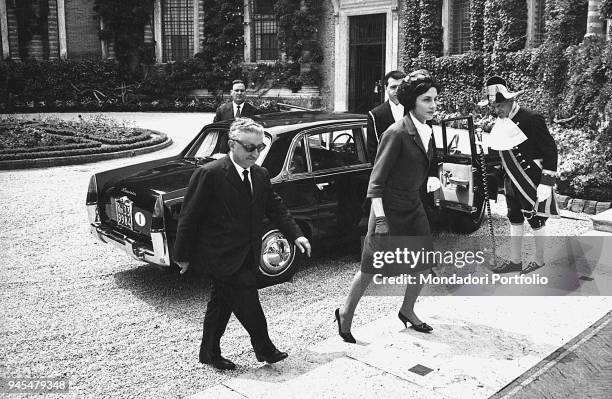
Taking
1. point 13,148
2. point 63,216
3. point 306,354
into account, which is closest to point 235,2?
point 13,148

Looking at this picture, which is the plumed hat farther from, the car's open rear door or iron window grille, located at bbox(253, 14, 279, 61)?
iron window grille, located at bbox(253, 14, 279, 61)

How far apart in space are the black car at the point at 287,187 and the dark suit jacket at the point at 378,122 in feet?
1.41

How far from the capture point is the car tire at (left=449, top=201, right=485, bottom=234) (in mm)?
7769

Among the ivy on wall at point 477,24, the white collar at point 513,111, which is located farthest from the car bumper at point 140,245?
the ivy on wall at point 477,24

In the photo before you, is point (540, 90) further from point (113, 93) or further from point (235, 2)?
point (113, 93)

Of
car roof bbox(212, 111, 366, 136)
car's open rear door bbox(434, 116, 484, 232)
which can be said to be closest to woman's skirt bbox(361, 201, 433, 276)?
car roof bbox(212, 111, 366, 136)

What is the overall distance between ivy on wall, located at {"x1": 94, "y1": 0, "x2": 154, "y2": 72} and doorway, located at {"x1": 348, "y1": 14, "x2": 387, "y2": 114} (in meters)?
10.4

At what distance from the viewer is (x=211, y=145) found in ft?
22.0

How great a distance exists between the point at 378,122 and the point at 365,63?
18585 mm

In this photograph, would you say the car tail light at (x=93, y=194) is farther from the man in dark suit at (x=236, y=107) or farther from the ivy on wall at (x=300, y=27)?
the ivy on wall at (x=300, y=27)

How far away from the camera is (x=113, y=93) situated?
92.8 feet

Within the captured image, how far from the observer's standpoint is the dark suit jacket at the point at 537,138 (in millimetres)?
5688

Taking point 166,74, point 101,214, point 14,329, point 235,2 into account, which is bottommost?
point 14,329

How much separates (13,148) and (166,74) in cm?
1480
